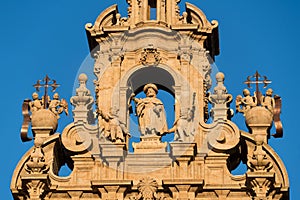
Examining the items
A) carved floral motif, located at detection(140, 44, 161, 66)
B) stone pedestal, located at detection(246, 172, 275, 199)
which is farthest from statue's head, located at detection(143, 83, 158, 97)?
stone pedestal, located at detection(246, 172, 275, 199)

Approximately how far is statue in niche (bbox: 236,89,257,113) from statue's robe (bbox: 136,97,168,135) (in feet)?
6.17

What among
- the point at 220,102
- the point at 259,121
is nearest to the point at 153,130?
the point at 220,102

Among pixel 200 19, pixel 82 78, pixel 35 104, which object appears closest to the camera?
pixel 35 104

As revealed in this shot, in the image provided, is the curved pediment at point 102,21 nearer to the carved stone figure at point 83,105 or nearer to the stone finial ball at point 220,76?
the carved stone figure at point 83,105

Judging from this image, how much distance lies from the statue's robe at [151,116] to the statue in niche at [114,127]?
499 millimetres

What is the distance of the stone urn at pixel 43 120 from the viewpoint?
46.2m

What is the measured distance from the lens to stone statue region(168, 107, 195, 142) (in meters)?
45.8

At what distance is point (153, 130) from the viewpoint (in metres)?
46.4

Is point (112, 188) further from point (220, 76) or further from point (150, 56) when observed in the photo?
point (220, 76)

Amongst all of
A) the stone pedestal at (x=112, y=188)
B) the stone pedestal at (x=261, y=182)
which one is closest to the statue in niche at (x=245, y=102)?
the stone pedestal at (x=261, y=182)

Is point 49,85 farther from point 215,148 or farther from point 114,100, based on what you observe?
point 215,148

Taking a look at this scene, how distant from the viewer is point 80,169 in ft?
150

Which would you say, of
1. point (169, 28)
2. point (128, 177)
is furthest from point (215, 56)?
point (128, 177)

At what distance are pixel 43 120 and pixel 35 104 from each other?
651mm
